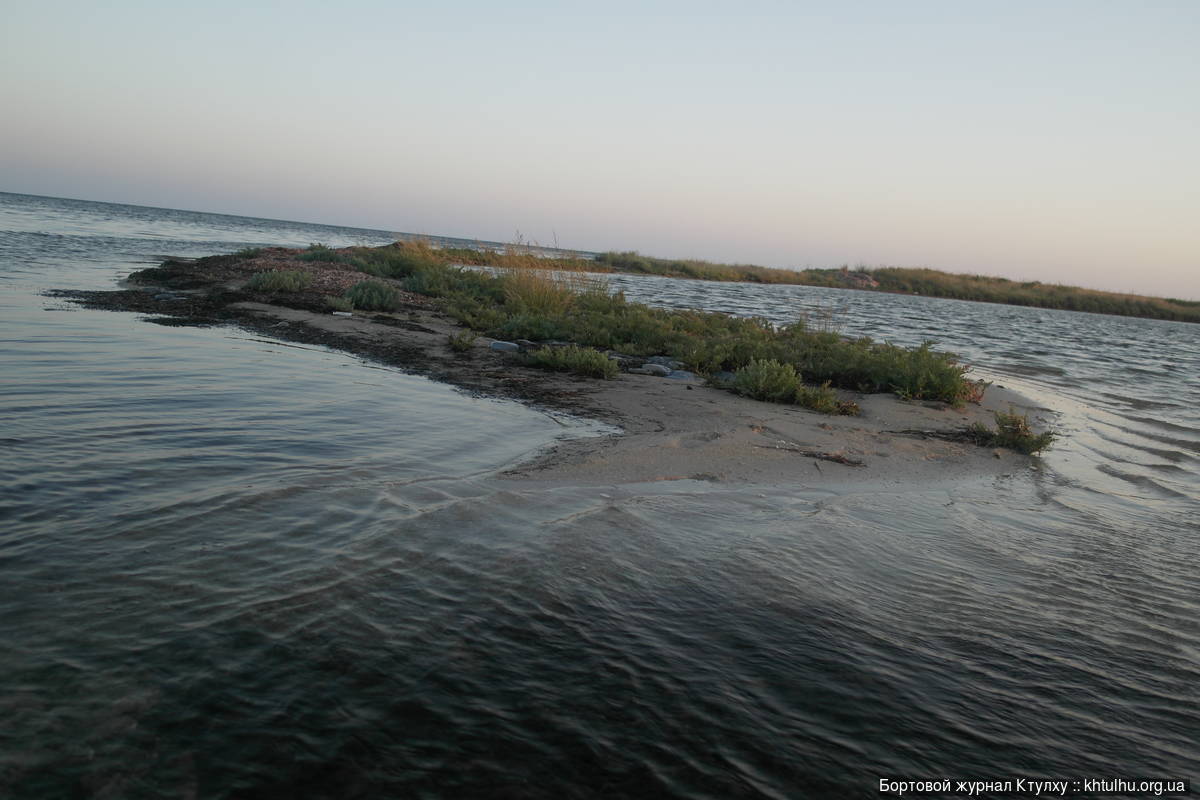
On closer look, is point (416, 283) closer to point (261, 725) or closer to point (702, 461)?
point (702, 461)

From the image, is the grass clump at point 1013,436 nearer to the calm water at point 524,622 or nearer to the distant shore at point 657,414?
the distant shore at point 657,414

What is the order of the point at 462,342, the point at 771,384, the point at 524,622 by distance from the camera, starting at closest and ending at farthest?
1. the point at 524,622
2. the point at 771,384
3. the point at 462,342

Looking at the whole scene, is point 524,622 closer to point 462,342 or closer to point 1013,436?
point 1013,436

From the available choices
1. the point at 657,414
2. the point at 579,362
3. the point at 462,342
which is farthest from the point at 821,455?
the point at 462,342

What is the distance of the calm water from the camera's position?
2094mm

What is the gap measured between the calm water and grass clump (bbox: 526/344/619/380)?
10.5 ft

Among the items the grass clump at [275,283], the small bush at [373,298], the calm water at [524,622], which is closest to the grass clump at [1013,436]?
the calm water at [524,622]

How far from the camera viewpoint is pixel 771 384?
26.5ft

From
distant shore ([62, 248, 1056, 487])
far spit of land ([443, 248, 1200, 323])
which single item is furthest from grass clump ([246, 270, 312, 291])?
far spit of land ([443, 248, 1200, 323])

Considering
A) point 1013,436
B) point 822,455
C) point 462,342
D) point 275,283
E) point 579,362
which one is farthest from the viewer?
point 275,283

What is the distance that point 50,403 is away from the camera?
17.5 feet

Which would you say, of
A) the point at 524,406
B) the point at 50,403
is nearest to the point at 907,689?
the point at 524,406

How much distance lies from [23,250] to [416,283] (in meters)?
11.0

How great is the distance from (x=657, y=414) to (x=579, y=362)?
2.04m
